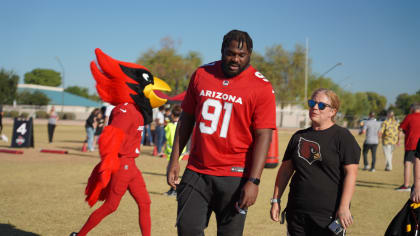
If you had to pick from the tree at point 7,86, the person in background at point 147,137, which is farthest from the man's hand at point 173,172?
the tree at point 7,86

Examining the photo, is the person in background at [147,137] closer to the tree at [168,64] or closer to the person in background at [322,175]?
the person in background at [322,175]

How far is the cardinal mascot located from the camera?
4711 mm

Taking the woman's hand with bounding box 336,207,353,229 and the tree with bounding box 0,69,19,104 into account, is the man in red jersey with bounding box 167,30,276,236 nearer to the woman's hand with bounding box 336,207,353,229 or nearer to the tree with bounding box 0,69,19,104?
the woman's hand with bounding box 336,207,353,229

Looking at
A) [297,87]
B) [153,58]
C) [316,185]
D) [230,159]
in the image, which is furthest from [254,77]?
[153,58]

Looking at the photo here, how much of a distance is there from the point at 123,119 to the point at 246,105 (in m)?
2.08

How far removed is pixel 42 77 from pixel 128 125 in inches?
6156

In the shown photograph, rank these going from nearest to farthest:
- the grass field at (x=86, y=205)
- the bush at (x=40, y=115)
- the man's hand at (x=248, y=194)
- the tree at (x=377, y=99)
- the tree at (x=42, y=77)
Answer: the man's hand at (x=248, y=194)
the grass field at (x=86, y=205)
the bush at (x=40, y=115)
the tree at (x=42, y=77)
the tree at (x=377, y=99)

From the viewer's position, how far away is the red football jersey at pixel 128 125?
487cm

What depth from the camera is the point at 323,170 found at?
3.56m

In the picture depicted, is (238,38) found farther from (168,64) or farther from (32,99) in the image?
(32,99)

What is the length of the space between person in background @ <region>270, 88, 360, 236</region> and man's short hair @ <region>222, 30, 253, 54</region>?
83 centimetres

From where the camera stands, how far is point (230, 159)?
3.24 metres

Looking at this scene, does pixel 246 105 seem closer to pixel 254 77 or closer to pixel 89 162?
pixel 254 77

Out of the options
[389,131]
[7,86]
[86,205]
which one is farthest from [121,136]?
[7,86]
